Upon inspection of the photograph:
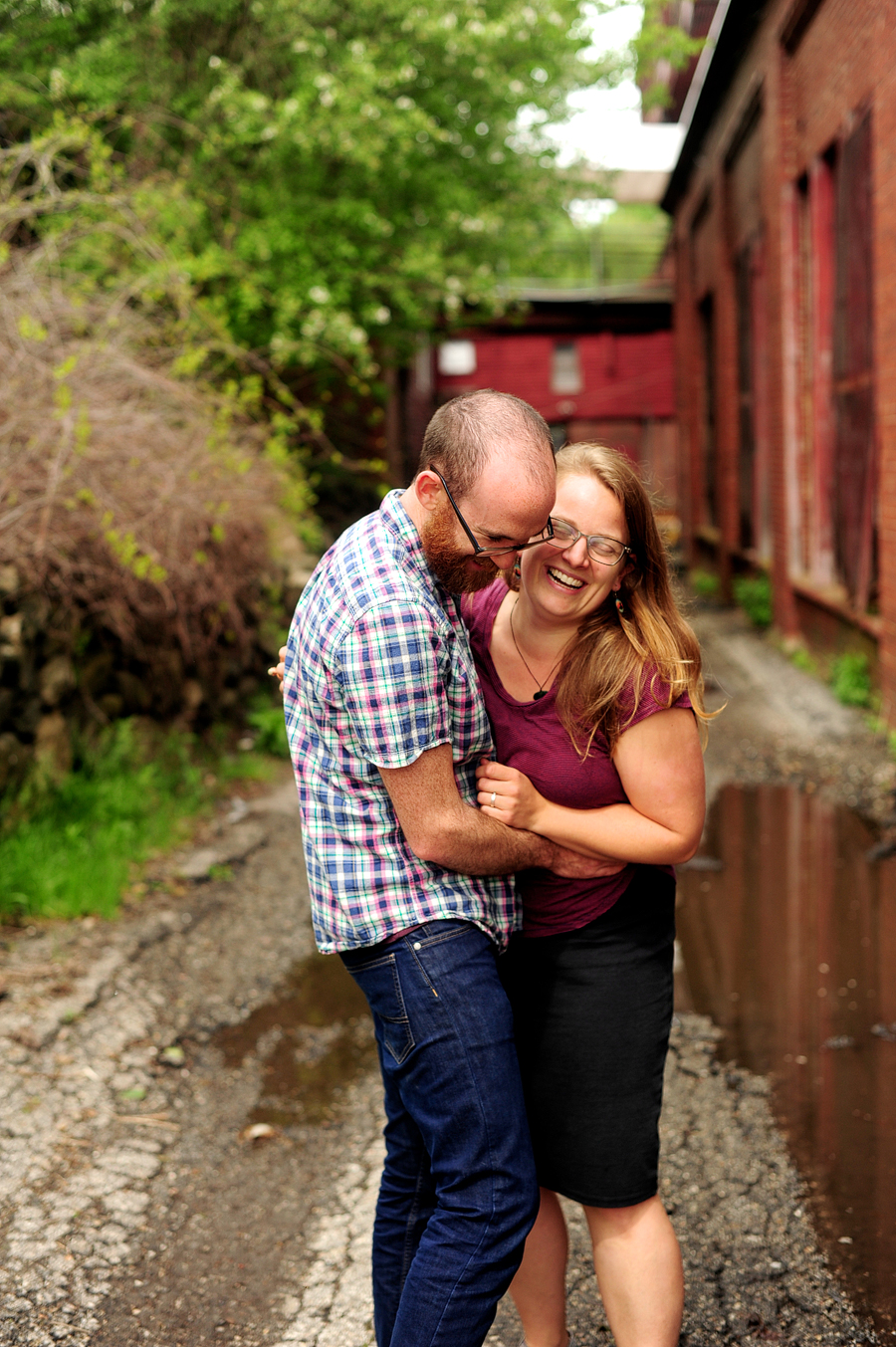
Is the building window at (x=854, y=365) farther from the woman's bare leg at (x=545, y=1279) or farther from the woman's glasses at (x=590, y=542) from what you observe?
the woman's bare leg at (x=545, y=1279)

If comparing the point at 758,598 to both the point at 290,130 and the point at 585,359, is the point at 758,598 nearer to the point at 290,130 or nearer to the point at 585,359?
the point at 290,130

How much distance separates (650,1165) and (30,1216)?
1.81 m

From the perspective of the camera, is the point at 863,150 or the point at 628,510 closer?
the point at 628,510

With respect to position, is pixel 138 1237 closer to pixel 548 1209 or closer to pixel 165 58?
pixel 548 1209

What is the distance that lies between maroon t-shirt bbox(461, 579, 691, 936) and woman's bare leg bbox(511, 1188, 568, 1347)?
Answer: 604 mm

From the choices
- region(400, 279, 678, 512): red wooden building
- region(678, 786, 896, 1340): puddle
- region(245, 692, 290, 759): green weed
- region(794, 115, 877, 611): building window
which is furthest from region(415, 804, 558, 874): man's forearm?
region(400, 279, 678, 512): red wooden building

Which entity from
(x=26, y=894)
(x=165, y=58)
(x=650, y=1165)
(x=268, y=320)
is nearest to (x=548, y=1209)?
(x=650, y=1165)

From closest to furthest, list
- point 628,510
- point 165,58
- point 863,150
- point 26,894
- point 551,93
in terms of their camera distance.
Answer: point 628,510, point 26,894, point 863,150, point 165,58, point 551,93

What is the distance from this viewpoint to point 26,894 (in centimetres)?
470

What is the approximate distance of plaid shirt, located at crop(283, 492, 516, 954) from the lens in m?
1.83

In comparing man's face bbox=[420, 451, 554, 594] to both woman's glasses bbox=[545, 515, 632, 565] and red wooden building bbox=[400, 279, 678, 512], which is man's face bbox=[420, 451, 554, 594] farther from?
red wooden building bbox=[400, 279, 678, 512]

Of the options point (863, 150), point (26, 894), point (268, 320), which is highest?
point (863, 150)

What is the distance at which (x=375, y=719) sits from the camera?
183cm

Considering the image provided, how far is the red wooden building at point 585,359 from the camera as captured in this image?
26062 millimetres
